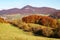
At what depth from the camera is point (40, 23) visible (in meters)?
26.5

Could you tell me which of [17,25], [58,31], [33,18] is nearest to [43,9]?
[33,18]

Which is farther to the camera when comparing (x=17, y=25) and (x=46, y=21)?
(x=46, y=21)

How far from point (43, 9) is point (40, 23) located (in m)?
41.8

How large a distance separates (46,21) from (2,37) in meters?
12.1

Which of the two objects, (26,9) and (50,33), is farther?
(26,9)

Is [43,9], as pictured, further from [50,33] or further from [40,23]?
[50,33]

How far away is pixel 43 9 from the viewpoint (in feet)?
223

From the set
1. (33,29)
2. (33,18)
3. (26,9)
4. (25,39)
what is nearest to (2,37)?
(25,39)

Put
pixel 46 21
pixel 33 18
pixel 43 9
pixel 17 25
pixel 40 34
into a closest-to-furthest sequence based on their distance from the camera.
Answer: pixel 40 34
pixel 17 25
pixel 46 21
pixel 33 18
pixel 43 9

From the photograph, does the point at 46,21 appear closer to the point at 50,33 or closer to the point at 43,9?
the point at 50,33

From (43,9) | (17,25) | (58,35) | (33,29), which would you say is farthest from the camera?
(43,9)

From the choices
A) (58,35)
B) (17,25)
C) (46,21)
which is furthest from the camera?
(46,21)

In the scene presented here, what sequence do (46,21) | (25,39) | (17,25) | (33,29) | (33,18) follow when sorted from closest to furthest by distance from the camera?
(25,39)
(33,29)
(17,25)
(46,21)
(33,18)

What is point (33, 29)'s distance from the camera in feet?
70.5
